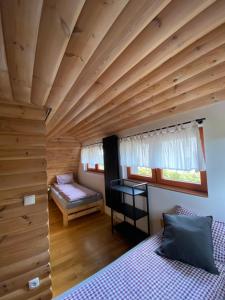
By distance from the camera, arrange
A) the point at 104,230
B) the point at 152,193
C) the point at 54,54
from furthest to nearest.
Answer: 1. the point at 104,230
2. the point at 152,193
3. the point at 54,54

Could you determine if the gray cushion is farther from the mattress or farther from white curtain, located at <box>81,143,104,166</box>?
white curtain, located at <box>81,143,104,166</box>

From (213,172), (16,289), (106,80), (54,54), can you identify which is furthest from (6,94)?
(213,172)

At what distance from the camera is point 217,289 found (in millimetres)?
1133

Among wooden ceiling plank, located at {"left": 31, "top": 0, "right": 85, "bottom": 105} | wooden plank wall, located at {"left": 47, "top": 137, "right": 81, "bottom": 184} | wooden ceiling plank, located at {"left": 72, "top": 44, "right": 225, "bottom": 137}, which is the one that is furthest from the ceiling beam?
wooden plank wall, located at {"left": 47, "top": 137, "right": 81, "bottom": 184}

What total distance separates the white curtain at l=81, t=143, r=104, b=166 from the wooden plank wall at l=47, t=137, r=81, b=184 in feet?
1.27

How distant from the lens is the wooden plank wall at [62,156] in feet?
14.5

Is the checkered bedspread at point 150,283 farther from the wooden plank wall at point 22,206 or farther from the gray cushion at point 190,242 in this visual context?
the wooden plank wall at point 22,206

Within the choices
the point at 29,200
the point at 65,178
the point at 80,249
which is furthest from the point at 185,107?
the point at 65,178

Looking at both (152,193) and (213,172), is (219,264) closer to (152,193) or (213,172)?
(213,172)

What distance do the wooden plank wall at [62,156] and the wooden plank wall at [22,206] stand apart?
2740 mm

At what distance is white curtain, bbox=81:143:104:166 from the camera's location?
3895 mm

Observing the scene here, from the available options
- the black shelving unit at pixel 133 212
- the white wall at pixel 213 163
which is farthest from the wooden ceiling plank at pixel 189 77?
the black shelving unit at pixel 133 212

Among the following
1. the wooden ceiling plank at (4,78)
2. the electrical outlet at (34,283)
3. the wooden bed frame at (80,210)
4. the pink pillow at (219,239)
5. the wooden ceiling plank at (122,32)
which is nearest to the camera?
the wooden ceiling plank at (122,32)

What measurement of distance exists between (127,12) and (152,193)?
2.36 m
